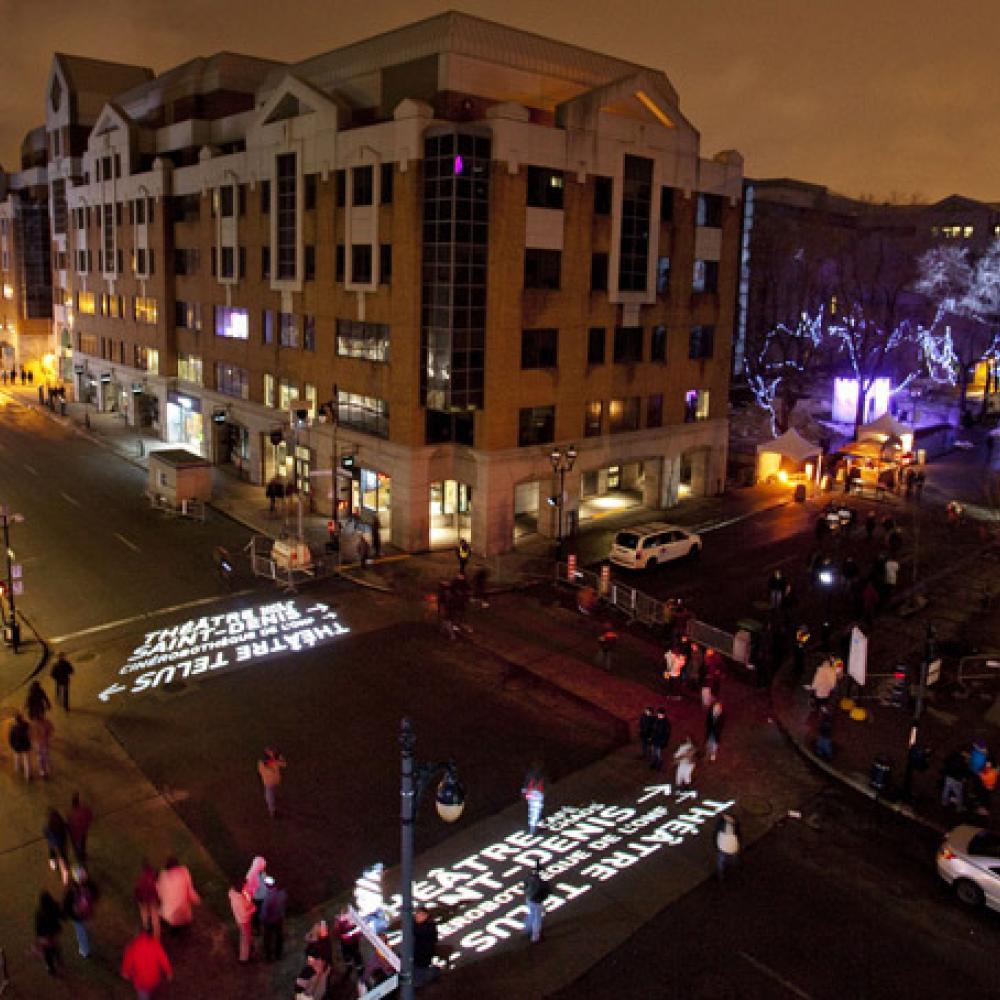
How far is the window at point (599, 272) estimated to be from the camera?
37.2 m

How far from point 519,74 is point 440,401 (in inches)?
518

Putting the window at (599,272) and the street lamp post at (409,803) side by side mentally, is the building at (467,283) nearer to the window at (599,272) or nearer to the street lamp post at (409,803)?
the window at (599,272)

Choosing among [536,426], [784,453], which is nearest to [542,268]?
[536,426]

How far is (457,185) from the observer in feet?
106

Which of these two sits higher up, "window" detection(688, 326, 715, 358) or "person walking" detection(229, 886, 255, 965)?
"window" detection(688, 326, 715, 358)

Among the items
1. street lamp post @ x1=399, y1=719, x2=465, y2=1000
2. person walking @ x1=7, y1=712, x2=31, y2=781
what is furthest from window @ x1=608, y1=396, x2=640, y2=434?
street lamp post @ x1=399, y1=719, x2=465, y2=1000

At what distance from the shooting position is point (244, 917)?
13.8 metres

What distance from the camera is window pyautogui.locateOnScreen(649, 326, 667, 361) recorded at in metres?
40.8

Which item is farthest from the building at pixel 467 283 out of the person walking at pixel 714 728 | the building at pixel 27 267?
the building at pixel 27 267

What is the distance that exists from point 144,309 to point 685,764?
51.0 metres

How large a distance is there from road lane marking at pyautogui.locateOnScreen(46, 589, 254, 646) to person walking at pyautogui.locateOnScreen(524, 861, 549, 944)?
17681mm

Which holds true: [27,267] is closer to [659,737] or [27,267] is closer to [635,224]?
[635,224]

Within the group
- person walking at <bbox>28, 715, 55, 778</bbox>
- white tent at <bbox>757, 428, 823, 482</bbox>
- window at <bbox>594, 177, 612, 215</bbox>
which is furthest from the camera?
white tent at <bbox>757, 428, 823, 482</bbox>

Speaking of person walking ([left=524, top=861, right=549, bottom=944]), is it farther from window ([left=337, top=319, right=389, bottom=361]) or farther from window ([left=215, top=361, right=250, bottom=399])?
window ([left=215, top=361, right=250, bottom=399])
